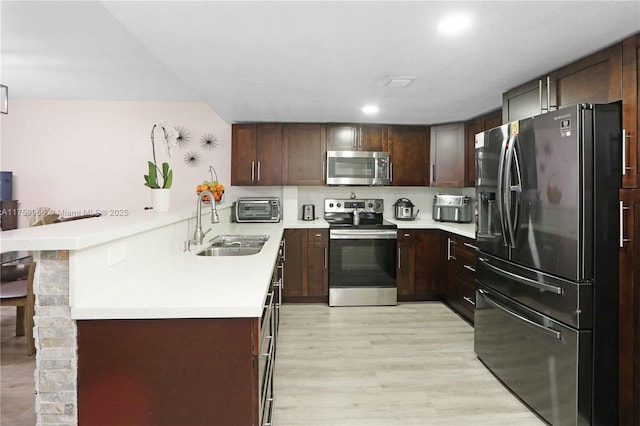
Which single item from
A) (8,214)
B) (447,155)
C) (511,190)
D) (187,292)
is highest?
(447,155)

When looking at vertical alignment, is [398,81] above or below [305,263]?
above

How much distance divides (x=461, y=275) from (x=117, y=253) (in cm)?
318

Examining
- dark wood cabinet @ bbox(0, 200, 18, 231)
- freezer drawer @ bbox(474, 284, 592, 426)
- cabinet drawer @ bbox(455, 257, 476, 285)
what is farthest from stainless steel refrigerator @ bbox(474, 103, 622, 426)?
dark wood cabinet @ bbox(0, 200, 18, 231)

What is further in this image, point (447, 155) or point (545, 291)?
point (447, 155)

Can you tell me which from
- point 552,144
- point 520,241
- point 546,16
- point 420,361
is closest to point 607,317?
point 520,241

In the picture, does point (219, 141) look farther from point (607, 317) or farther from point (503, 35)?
point (607, 317)

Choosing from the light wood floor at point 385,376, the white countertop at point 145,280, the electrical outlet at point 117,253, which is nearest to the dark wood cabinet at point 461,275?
the light wood floor at point 385,376

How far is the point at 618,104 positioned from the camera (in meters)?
1.83

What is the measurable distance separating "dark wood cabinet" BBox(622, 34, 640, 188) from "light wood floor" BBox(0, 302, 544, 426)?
144 centimetres

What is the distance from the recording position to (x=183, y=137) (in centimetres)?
478

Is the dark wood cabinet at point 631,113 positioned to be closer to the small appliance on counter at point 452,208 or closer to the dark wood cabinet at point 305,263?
the small appliance on counter at point 452,208

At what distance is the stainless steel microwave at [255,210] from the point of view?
431 cm

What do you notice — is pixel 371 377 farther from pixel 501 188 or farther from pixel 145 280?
pixel 145 280

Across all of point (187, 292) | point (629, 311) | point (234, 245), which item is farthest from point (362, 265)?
point (187, 292)
